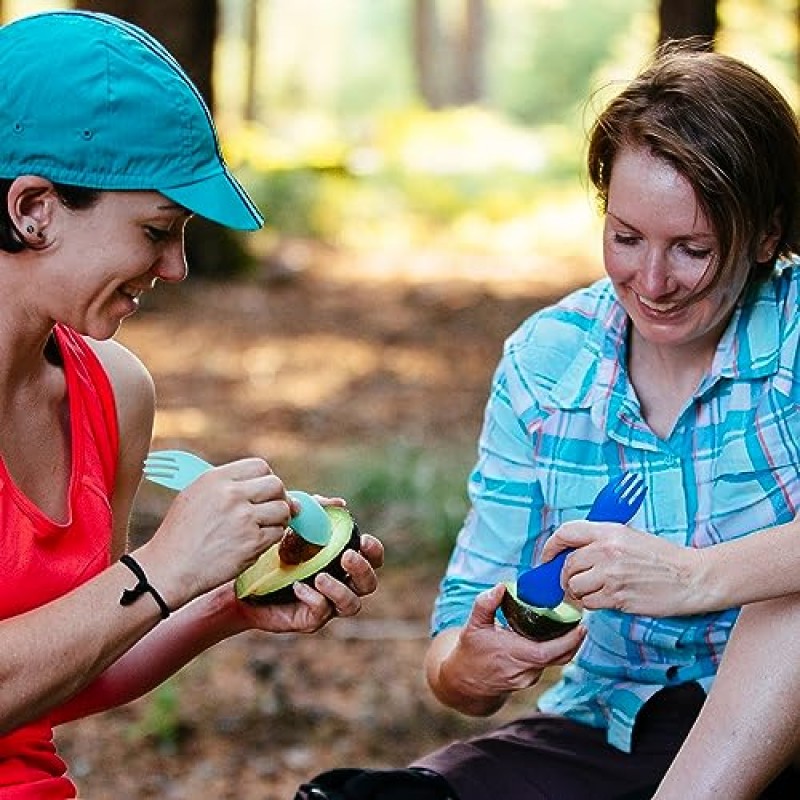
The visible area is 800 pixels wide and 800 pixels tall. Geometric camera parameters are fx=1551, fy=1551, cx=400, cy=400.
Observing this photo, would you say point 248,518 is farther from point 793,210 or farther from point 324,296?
point 324,296

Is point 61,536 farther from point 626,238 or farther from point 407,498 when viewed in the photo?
point 407,498

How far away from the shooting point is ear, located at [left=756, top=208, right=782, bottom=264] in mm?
2490

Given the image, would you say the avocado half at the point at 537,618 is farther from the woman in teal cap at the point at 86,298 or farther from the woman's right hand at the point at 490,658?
the woman in teal cap at the point at 86,298

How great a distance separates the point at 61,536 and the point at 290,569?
0.34 metres

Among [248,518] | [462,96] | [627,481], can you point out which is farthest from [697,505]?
[462,96]

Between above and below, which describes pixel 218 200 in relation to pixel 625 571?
above

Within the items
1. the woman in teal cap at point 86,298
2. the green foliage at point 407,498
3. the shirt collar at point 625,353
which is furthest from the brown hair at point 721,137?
the green foliage at point 407,498

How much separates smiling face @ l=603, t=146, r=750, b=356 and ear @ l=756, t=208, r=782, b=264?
0.14 feet

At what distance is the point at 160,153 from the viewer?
204 cm

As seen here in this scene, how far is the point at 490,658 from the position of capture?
8.08 ft

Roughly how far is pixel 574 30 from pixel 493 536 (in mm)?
30885

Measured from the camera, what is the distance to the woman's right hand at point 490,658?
238 cm

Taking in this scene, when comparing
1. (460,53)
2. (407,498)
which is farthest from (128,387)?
(460,53)

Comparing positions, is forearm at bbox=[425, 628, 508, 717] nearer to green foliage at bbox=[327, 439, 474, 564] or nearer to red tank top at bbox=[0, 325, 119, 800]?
red tank top at bbox=[0, 325, 119, 800]
